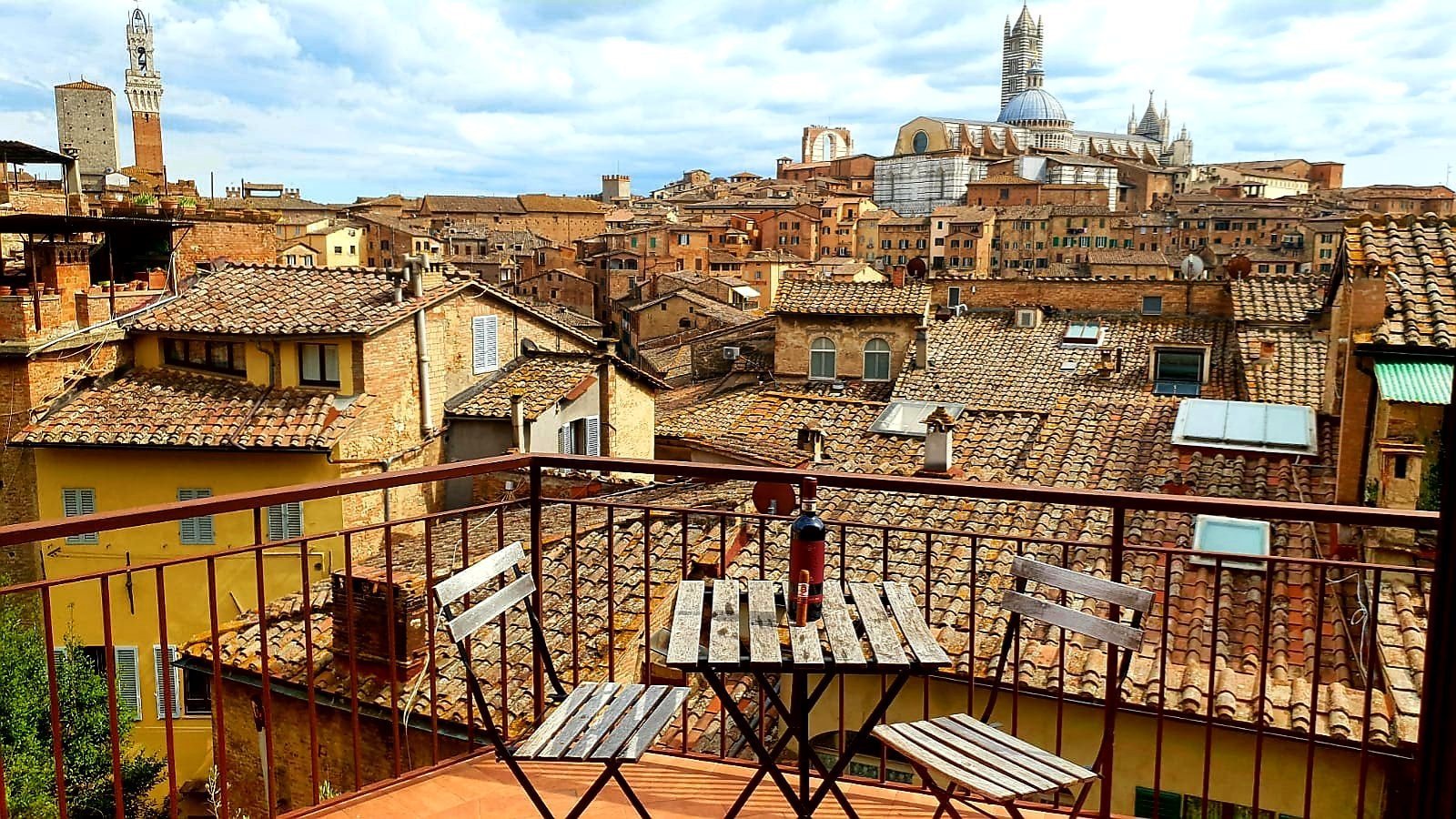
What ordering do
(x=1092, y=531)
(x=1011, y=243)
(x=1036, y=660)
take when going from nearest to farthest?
(x=1036, y=660) → (x=1092, y=531) → (x=1011, y=243)

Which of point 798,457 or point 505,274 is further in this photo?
point 505,274

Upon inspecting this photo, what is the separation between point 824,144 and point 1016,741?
531 feet

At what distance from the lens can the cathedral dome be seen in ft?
430

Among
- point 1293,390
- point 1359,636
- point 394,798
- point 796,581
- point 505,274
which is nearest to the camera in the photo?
point 796,581

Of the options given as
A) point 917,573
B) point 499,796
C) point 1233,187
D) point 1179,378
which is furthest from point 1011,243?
point 499,796

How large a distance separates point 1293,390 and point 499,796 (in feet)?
62.3

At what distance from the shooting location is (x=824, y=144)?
15925 cm

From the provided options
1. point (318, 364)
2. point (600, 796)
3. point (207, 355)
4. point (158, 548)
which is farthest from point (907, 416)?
point (600, 796)

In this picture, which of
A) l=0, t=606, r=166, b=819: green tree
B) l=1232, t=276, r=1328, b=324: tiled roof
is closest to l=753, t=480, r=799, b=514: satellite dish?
l=0, t=606, r=166, b=819: green tree

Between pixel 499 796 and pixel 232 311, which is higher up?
pixel 232 311

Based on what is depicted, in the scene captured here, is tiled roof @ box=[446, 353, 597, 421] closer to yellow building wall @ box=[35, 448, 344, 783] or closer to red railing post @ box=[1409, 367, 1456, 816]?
yellow building wall @ box=[35, 448, 344, 783]

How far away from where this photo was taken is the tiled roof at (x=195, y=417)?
1795cm

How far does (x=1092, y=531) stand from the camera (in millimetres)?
12773

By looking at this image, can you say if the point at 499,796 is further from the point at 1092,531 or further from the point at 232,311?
the point at 232,311
